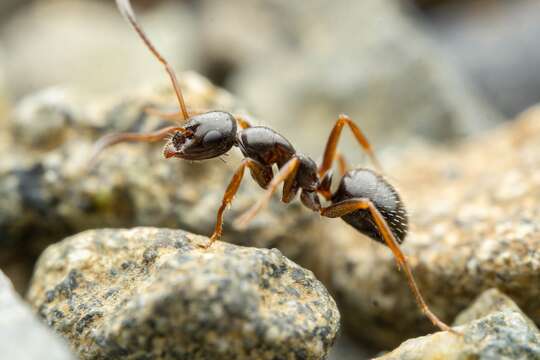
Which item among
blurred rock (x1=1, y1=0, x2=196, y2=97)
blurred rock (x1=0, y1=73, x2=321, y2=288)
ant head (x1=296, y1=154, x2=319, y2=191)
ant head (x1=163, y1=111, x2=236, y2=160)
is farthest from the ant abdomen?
blurred rock (x1=1, y1=0, x2=196, y2=97)

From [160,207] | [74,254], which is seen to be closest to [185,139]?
[160,207]

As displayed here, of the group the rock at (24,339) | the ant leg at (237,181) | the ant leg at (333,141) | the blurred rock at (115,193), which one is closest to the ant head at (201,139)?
the ant leg at (237,181)

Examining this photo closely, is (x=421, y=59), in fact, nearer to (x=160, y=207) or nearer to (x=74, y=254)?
(x=160, y=207)

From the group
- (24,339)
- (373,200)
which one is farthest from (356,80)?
(24,339)

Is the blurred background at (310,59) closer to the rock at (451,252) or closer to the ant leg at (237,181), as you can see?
the rock at (451,252)

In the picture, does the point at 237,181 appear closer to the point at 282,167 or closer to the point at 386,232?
the point at 282,167
